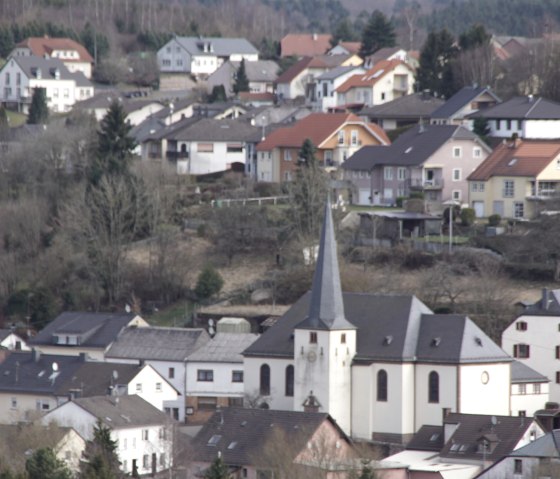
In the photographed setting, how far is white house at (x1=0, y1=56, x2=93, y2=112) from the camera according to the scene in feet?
369

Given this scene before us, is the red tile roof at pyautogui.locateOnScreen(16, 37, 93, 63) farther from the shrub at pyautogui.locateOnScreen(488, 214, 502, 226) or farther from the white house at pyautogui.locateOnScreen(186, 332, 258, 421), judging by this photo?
the white house at pyautogui.locateOnScreen(186, 332, 258, 421)

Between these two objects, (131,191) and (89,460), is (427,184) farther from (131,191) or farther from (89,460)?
(89,460)

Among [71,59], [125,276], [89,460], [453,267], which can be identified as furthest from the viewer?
[71,59]

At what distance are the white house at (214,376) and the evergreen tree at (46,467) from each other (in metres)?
15.1

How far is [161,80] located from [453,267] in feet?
182

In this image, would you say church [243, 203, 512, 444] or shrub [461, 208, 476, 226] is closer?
church [243, 203, 512, 444]

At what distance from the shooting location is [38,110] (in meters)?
103

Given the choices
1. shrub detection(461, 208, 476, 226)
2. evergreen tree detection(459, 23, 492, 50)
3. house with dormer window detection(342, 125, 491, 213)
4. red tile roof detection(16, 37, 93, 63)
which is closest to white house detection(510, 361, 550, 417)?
shrub detection(461, 208, 476, 226)

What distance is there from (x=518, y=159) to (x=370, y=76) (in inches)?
935

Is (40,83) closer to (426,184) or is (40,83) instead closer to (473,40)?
(473,40)

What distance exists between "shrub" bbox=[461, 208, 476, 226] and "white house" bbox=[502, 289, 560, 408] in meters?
11.9

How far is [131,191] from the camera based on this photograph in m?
76.8

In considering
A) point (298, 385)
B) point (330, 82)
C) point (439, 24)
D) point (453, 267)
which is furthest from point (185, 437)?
point (439, 24)

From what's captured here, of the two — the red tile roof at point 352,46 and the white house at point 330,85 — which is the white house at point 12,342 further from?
the red tile roof at point 352,46
